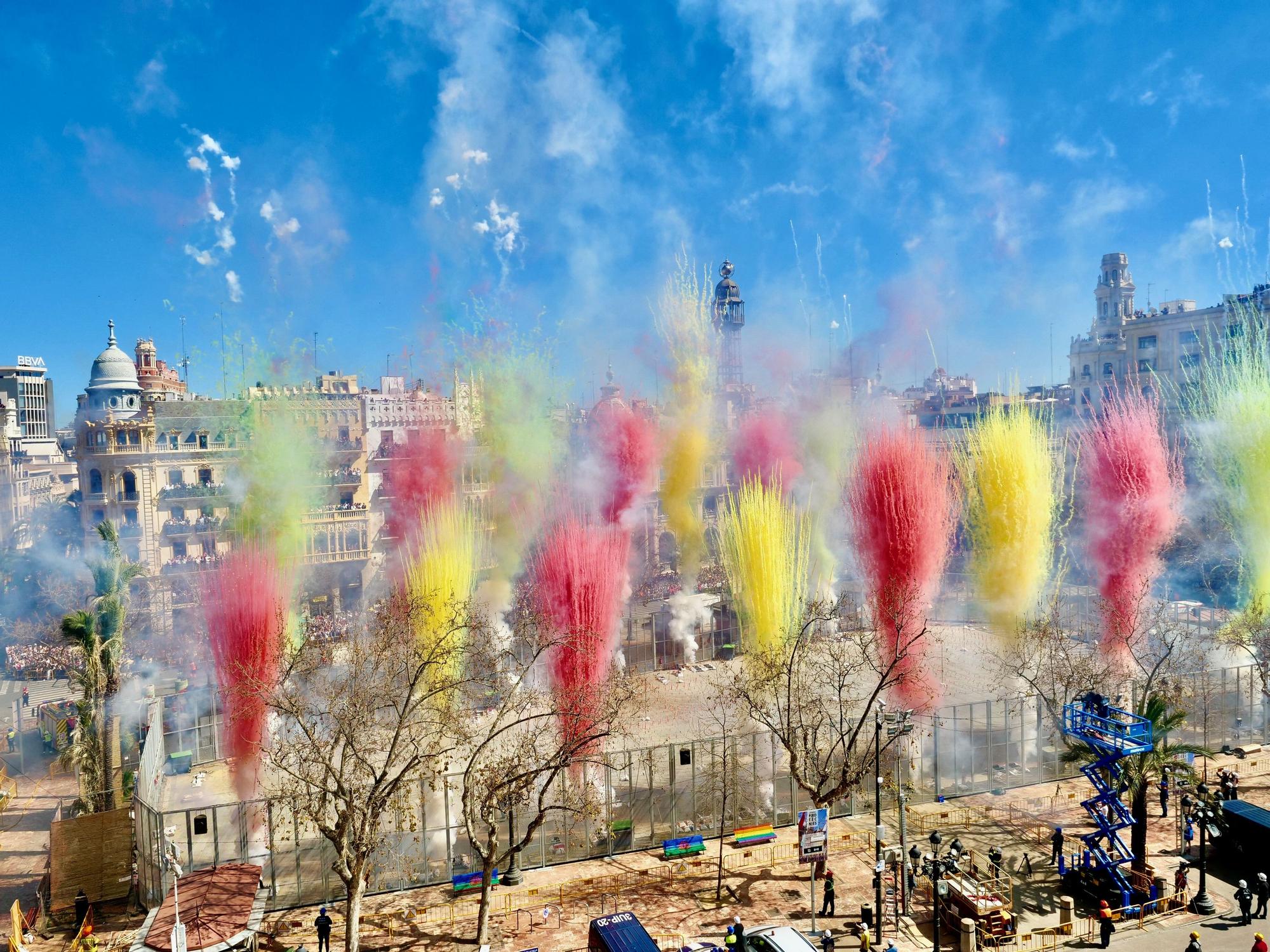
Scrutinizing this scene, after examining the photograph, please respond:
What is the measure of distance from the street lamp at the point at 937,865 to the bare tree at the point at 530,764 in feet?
24.4

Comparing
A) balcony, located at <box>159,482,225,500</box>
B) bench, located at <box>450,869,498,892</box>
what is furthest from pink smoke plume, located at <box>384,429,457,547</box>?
bench, located at <box>450,869,498,892</box>

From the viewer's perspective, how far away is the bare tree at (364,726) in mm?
17453

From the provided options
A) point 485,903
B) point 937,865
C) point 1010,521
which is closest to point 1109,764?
point 937,865

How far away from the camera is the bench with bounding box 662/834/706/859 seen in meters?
22.5

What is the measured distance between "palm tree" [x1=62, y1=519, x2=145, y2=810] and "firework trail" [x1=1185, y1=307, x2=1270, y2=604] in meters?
40.4

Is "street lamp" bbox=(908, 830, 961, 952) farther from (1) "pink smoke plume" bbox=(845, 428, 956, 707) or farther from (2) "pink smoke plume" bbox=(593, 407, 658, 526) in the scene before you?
(2) "pink smoke plume" bbox=(593, 407, 658, 526)

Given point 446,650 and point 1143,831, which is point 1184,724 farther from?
point 446,650

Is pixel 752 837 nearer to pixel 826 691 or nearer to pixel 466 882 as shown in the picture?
pixel 466 882

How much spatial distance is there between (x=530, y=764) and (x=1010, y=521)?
22.2 m

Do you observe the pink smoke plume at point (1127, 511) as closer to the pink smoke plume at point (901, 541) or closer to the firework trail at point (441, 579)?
the pink smoke plume at point (901, 541)

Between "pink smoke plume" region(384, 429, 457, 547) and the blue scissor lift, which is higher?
"pink smoke plume" region(384, 429, 457, 547)

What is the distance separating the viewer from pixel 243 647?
2702cm

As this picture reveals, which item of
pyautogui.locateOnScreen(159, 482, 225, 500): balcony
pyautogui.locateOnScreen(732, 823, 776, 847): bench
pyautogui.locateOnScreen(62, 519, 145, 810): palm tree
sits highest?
pyautogui.locateOnScreen(159, 482, 225, 500): balcony

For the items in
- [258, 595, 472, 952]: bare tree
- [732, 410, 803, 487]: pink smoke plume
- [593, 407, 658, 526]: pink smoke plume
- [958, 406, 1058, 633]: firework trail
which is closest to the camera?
[258, 595, 472, 952]: bare tree
